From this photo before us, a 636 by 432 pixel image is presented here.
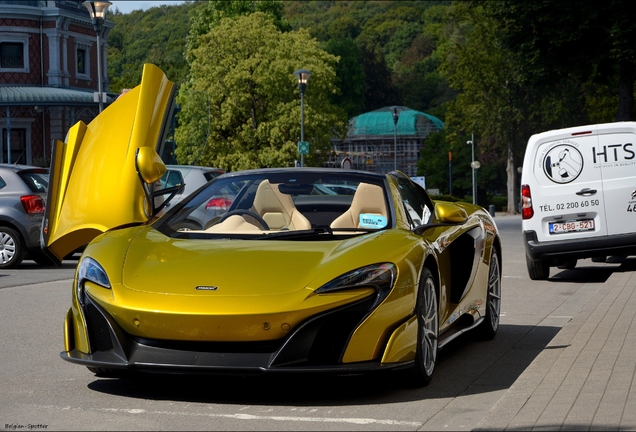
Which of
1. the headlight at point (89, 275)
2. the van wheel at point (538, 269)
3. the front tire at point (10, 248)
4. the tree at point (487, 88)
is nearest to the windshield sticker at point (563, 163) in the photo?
the van wheel at point (538, 269)

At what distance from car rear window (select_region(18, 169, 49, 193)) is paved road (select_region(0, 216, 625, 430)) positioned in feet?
29.4

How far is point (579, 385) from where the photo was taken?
20.7 ft

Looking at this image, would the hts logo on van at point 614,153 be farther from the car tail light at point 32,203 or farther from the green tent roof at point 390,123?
the green tent roof at point 390,123

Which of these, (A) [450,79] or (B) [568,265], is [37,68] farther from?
(B) [568,265]

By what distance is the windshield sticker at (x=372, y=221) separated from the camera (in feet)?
24.0

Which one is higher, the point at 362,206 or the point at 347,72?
the point at 347,72

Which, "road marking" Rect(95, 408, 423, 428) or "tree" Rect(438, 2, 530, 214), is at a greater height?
"tree" Rect(438, 2, 530, 214)

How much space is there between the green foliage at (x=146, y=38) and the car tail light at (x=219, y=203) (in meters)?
127

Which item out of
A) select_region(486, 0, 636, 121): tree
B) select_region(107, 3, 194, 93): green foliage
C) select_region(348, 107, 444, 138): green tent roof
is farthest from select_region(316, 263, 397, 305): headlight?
select_region(348, 107, 444, 138): green tent roof

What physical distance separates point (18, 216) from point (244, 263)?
40.8 ft

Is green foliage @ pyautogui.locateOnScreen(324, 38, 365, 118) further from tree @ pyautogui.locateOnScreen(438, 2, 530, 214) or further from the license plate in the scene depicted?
the license plate

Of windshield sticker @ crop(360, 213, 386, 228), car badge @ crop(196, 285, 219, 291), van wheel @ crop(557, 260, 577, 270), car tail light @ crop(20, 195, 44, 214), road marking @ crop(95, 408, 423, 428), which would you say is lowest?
road marking @ crop(95, 408, 423, 428)

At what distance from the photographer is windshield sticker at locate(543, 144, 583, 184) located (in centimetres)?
1510

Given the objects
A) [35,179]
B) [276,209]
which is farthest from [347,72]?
[276,209]
